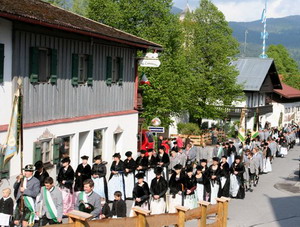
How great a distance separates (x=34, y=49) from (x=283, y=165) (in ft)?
60.3

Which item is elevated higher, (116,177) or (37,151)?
(37,151)

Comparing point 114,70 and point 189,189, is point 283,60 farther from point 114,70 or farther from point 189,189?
point 189,189

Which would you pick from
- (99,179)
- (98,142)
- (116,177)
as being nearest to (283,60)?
(98,142)

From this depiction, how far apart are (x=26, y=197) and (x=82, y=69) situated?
346 inches

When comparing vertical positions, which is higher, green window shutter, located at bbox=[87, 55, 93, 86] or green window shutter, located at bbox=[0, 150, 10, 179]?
green window shutter, located at bbox=[87, 55, 93, 86]

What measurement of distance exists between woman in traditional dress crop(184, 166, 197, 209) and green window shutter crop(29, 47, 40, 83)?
5.08m

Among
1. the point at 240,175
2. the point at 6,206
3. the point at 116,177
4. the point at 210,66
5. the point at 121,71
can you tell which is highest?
the point at 210,66

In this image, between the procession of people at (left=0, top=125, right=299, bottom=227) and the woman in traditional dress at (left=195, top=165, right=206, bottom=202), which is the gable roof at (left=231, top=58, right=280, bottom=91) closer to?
the procession of people at (left=0, top=125, right=299, bottom=227)

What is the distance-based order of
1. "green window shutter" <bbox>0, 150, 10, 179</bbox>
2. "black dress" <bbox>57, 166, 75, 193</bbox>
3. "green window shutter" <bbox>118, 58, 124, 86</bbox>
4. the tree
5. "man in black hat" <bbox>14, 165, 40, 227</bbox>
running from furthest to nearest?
the tree → "green window shutter" <bbox>118, 58, 124, 86</bbox> → "black dress" <bbox>57, 166, 75, 193</bbox> → "green window shutter" <bbox>0, 150, 10, 179</bbox> → "man in black hat" <bbox>14, 165, 40, 227</bbox>

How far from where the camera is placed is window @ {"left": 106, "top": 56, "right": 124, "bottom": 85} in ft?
72.6

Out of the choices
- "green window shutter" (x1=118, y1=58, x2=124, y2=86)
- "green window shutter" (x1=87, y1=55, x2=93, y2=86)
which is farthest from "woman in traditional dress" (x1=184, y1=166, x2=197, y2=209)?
"green window shutter" (x1=118, y1=58, x2=124, y2=86)

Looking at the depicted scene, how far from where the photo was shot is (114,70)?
75.5 feet

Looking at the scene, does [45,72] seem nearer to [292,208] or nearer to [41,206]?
[41,206]

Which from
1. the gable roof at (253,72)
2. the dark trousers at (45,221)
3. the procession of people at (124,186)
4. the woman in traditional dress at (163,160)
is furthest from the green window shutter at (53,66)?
the gable roof at (253,72)
